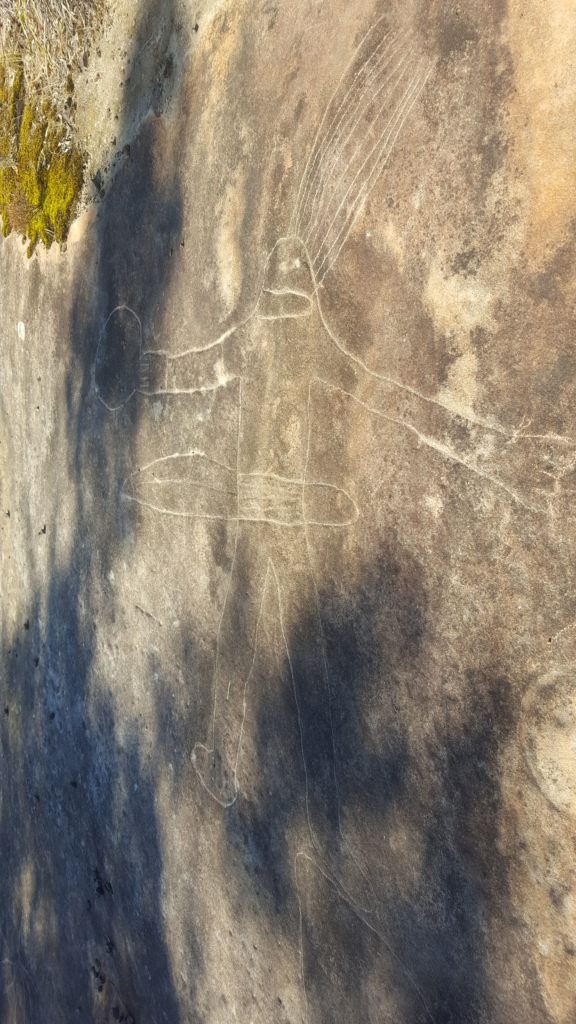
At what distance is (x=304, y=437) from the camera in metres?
3.62

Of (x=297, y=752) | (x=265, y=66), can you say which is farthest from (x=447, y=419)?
(x=265, y=66)

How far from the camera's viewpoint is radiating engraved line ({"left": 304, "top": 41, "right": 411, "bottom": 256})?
316cm

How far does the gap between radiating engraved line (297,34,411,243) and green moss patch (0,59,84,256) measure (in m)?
2.32

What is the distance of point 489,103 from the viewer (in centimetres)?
287

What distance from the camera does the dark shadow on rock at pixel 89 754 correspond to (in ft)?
15.1

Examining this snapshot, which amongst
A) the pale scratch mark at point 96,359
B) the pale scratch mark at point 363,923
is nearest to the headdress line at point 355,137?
the pale scratch mark at point 96,359

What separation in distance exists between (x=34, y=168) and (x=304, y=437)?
11.1 feet

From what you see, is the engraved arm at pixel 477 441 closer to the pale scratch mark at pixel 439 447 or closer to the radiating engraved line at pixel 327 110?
the pale scratch mark at pixel 439 447

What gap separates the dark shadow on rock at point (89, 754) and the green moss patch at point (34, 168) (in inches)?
20.2

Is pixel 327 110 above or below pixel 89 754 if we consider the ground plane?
above

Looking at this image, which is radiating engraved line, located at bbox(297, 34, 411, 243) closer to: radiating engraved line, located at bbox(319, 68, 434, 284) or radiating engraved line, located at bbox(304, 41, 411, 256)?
radiating engraved line, located at bbox(304, 41, 411, 256)

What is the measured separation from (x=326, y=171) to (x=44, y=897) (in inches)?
209

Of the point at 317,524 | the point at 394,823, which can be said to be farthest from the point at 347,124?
the point at 394,823

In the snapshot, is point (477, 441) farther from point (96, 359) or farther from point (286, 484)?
point (96, 359)
